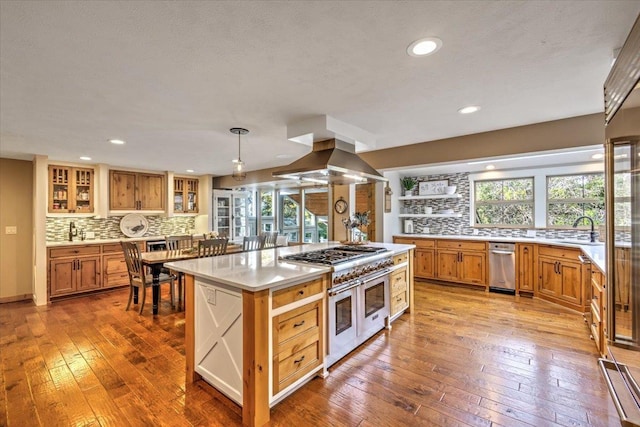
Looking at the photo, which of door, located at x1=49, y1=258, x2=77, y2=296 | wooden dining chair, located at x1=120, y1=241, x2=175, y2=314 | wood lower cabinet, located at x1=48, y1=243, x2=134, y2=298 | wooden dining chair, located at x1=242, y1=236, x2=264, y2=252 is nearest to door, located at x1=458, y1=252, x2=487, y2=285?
wooden dining chair, located at x1=242, y1=236, x2=264, y2=252

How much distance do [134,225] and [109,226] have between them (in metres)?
0.42

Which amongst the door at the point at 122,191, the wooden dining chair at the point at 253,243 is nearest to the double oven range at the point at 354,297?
the wooden dining chair at the point at 253,243

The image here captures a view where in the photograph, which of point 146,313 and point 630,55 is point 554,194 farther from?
point 146,313

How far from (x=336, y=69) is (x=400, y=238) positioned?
4.25 meters

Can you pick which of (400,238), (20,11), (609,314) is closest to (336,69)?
(20,11)

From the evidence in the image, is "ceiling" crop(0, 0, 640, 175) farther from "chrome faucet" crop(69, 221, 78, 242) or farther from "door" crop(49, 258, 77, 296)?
"chrome faucet" crop(69, 221, 78, 242)

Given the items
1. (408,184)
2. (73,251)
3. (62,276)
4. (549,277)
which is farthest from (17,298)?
(549,277)

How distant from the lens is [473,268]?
4.86 m

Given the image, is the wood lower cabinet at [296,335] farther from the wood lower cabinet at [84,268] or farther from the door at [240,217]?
the door at [240,217]

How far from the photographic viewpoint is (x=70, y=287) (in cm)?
464

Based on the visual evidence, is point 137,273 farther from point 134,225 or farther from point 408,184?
point 408,184

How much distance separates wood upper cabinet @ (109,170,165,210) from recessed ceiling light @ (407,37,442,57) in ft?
19.3

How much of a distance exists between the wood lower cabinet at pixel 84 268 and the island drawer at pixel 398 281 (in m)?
4.84

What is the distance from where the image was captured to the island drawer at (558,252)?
3786 millimetres
